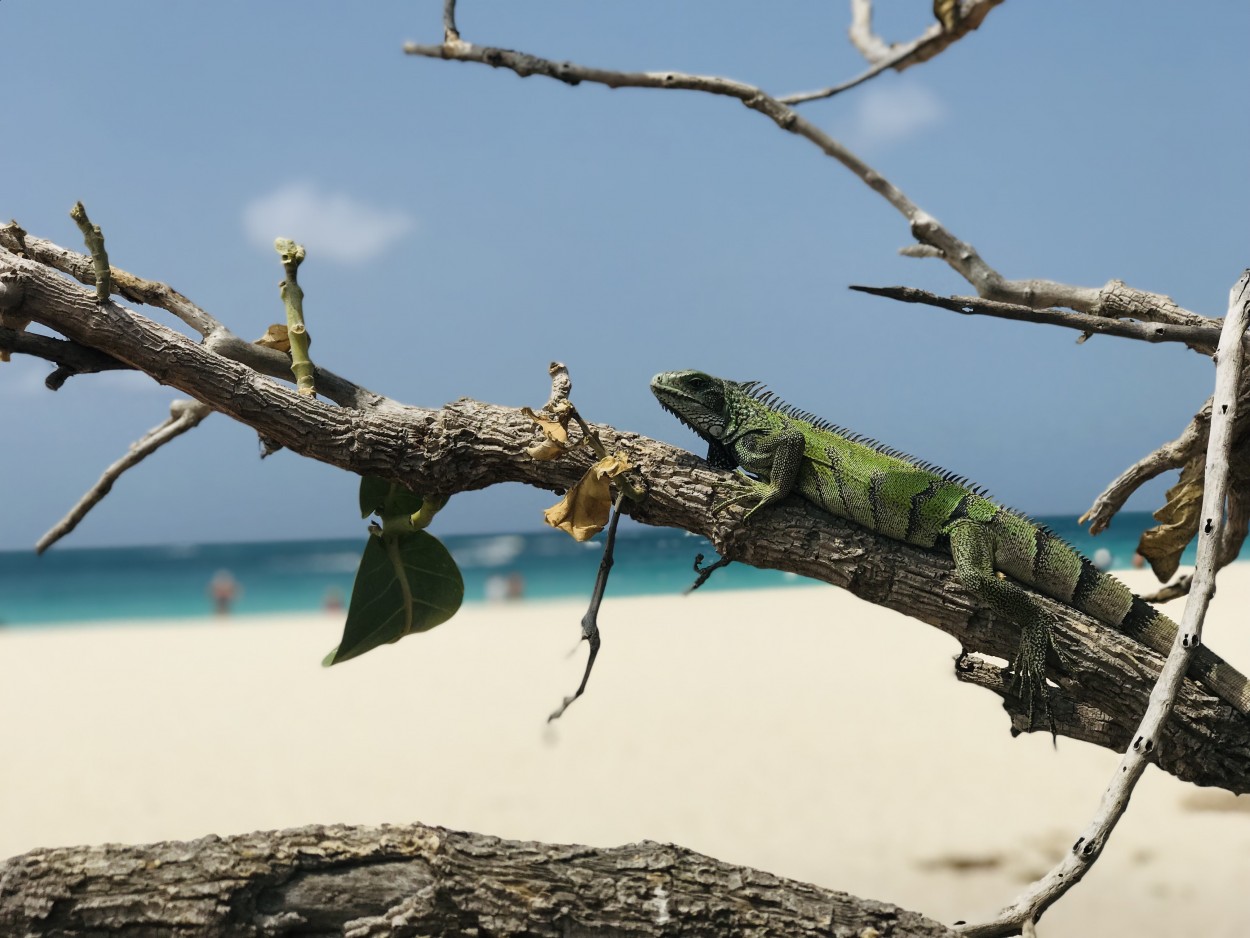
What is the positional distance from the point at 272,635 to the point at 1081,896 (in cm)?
2045

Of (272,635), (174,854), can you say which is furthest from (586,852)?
(272,635)

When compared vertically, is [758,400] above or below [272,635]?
above

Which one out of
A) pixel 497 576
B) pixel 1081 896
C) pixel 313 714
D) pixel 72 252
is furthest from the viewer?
pixel 497 576

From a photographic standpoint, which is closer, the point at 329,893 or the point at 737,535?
the point at 329,893

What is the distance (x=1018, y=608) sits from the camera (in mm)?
3693

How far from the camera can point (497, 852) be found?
9.62 feet

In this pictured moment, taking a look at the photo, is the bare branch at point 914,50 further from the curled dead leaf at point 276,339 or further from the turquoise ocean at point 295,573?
the turquoise ocean at point 295,573

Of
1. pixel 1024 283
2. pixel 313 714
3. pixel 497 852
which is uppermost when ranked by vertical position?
pixel 1024 283

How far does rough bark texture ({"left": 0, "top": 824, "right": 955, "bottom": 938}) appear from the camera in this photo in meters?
2.70

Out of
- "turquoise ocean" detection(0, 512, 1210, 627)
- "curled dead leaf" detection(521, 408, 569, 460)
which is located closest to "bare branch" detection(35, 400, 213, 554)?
"curled dead leaf" detection(521, 408, 569, 460)

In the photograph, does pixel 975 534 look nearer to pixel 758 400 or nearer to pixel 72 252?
pixel 758 400

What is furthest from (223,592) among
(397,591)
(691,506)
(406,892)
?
(406,892)

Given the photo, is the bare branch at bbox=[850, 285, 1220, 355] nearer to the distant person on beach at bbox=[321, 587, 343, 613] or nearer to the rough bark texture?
the rough bark texture

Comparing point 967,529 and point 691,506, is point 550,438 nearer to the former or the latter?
point 691,506
